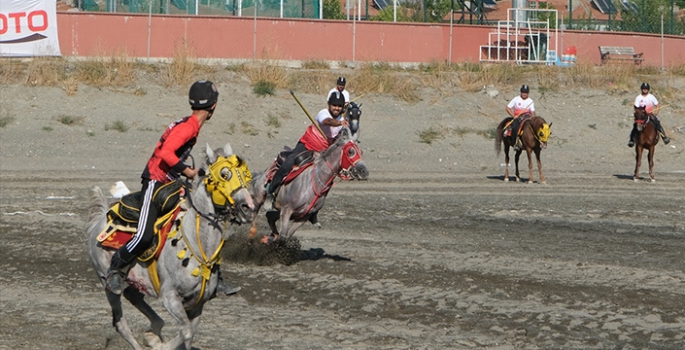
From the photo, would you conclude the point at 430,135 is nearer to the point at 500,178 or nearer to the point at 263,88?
the point at 500,178

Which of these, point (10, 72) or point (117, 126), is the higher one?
point (10, 72)

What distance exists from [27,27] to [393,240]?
60.3 feet

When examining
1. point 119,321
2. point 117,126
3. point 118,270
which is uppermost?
point 117,126

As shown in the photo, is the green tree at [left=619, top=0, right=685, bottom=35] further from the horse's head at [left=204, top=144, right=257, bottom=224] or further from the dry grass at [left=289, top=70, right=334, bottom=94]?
the horse's head at [left=204, top=144, right=257, bottom=224]

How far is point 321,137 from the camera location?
14.3m

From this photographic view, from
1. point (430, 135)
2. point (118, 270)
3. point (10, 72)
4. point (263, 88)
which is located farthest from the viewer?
point (263, 88)

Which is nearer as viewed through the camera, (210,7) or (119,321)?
(119,321)

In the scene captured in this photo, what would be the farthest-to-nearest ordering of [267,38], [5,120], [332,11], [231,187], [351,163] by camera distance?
[332,11] → [267,38] → [5,120] → [351,163] → [231,187]

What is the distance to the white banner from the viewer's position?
1153 inches

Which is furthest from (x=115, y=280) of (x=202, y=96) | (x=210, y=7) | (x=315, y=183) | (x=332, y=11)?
(x=332, y=11)

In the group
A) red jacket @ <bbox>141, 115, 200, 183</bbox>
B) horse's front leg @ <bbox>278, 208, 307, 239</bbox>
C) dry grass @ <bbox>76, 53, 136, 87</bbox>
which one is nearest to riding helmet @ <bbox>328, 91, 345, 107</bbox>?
horse's front leg @ <bbox>278, 208, 307, 239</bbox>

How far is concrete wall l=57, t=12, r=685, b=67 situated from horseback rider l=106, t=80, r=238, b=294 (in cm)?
2314

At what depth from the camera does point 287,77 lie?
31.3m

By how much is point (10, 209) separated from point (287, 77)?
14966mm
